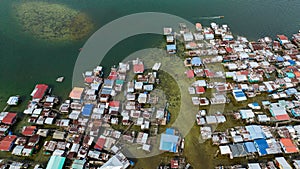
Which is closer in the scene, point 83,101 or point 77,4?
point 83,101

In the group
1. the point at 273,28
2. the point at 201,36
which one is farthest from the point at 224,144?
the point at 273,28

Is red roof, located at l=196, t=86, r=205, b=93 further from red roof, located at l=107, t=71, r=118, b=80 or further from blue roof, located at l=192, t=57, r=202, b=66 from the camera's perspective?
red roof, located at l=107, t=71, r=118, b=80

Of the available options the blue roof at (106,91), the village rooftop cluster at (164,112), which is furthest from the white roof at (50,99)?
the blue roof at (106,91)

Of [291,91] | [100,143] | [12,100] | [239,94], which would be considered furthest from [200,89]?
[12,100]

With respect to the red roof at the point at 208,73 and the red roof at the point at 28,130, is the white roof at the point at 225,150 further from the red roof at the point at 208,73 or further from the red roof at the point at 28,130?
the red roof at the point at 28,130

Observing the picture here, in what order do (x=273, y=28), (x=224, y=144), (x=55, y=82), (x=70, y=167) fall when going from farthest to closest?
(x=273, y=28)
(x=55, y=82)
(x=224, y=144)
(x=70, y=167)

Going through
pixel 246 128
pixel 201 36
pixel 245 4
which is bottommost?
pixel 246 128

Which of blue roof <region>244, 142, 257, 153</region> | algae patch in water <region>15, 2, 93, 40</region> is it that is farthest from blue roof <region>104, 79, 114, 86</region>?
blue roof <region>244, 142, 257, 153</region>

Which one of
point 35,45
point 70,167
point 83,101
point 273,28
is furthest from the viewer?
point 273,28

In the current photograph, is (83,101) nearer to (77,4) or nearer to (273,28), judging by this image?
(77,4)
